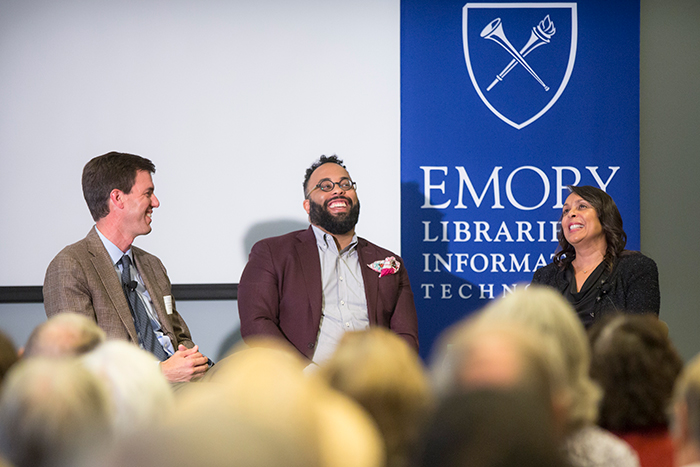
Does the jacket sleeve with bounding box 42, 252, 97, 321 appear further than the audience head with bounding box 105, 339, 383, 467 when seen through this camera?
Yes

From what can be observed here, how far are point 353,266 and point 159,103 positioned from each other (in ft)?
5.42

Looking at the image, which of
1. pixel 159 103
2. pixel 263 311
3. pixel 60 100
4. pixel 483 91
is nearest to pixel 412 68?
pixel 483 91

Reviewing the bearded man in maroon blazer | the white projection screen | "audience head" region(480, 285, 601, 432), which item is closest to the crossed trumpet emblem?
the white projection screen

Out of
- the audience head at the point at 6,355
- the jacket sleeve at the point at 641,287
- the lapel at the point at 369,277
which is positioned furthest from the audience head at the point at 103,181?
the jacket sleeve at the point at 641,287

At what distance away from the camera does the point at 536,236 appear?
4047 mm

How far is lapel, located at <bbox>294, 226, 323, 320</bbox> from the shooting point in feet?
10.5

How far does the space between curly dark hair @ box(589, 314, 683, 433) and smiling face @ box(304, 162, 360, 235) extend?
6.91 feet

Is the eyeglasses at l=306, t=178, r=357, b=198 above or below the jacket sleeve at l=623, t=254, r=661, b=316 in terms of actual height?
above

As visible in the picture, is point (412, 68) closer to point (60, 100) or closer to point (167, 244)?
point (167, 244)

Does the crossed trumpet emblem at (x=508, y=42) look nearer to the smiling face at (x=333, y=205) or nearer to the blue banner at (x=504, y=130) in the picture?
the blue banner at (x=504, y=130)

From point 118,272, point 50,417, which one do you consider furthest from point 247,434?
point 118,272

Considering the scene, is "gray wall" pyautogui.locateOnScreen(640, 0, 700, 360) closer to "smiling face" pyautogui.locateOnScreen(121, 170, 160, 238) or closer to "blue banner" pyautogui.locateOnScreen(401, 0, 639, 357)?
"blue banner" pyautogui.locateOnScreen(401, 0, 639, 357)

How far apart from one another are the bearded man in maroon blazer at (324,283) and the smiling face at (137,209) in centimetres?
62

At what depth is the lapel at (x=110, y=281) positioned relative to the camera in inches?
105
